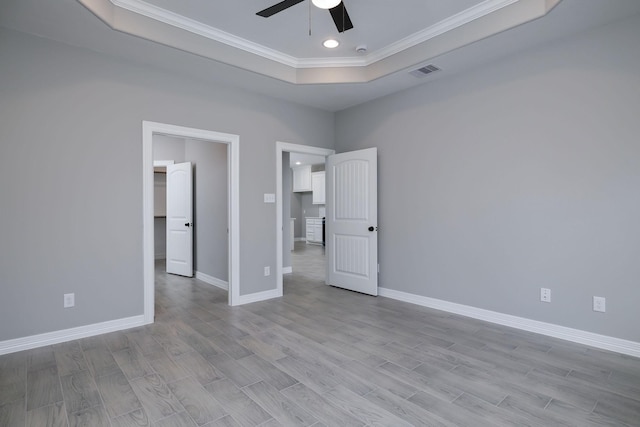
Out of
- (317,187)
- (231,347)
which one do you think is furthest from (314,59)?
(317,187)

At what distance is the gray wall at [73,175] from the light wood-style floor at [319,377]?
433 mm

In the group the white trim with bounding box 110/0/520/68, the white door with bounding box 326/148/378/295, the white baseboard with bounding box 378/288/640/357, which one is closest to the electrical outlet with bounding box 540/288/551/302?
the white baseboard with bounding box 378/288/640/357

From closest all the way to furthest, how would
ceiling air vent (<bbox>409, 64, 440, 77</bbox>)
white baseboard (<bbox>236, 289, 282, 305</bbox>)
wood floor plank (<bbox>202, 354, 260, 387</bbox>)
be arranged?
wood floor plank (<bbox>202, 354, 260, 387</bbox>) < ceiling air vent (<bbox>409, 64, 440, 77</bbox>) < white baseboard (<bbox>236, 289, 282, 305</bbox>)

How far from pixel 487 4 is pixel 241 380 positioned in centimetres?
369

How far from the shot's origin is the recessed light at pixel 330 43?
3529mm

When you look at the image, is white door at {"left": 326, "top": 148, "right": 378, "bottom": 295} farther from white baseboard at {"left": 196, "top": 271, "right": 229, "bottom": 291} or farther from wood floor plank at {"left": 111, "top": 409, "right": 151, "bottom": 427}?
wood floor plank at {"left": 111, "top": 409, "right": 151, "bottom": 427}

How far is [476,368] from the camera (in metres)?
2.50

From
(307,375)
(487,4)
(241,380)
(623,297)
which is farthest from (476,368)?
(487,4)

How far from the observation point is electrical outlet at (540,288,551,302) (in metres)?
3.14

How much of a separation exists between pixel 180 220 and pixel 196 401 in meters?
4.19

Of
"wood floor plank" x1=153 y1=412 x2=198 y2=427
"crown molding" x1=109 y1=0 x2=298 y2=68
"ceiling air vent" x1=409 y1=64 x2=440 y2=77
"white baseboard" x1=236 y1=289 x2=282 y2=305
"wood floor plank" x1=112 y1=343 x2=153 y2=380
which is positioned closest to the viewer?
"wood floor plank" x1=153 y1=412 x2=198 y2=427

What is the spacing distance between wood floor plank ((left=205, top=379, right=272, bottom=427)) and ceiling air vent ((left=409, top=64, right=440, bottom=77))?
354 centimetres

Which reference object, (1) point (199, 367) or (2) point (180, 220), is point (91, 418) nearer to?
(1) point (199, 367)

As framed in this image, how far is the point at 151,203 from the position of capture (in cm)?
354
